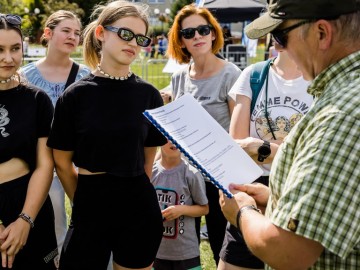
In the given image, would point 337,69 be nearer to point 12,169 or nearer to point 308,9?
point 308,9

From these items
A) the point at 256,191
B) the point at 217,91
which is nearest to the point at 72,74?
the point at 217,91

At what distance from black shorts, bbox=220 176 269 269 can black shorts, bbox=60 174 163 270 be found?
1.59 ft

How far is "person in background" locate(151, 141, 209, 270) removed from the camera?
3.69m

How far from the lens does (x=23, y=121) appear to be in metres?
2.79

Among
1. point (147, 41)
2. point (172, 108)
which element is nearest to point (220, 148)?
point (172, 108)

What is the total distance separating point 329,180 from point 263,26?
70cm

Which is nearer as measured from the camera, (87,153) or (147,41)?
(87,153)

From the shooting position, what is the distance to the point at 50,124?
292 centimetres

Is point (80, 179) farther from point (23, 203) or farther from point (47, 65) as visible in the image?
point (47, 65)

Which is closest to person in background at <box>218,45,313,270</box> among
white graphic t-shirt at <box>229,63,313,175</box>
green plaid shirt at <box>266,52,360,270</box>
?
white graphic t-shirt at <box>229,63,313,175</box>

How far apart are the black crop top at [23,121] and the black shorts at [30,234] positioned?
0.49 feet

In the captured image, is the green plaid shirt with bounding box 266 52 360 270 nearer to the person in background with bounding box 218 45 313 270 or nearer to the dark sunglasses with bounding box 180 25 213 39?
the person in background with bounding box 218 45 313 270

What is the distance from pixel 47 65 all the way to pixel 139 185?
179cm

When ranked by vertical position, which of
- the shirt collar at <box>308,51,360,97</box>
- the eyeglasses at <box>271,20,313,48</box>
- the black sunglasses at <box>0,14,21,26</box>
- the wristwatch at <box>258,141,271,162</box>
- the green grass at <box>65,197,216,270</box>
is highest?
the eyeglasses at <box>271,20,313,48</box>
